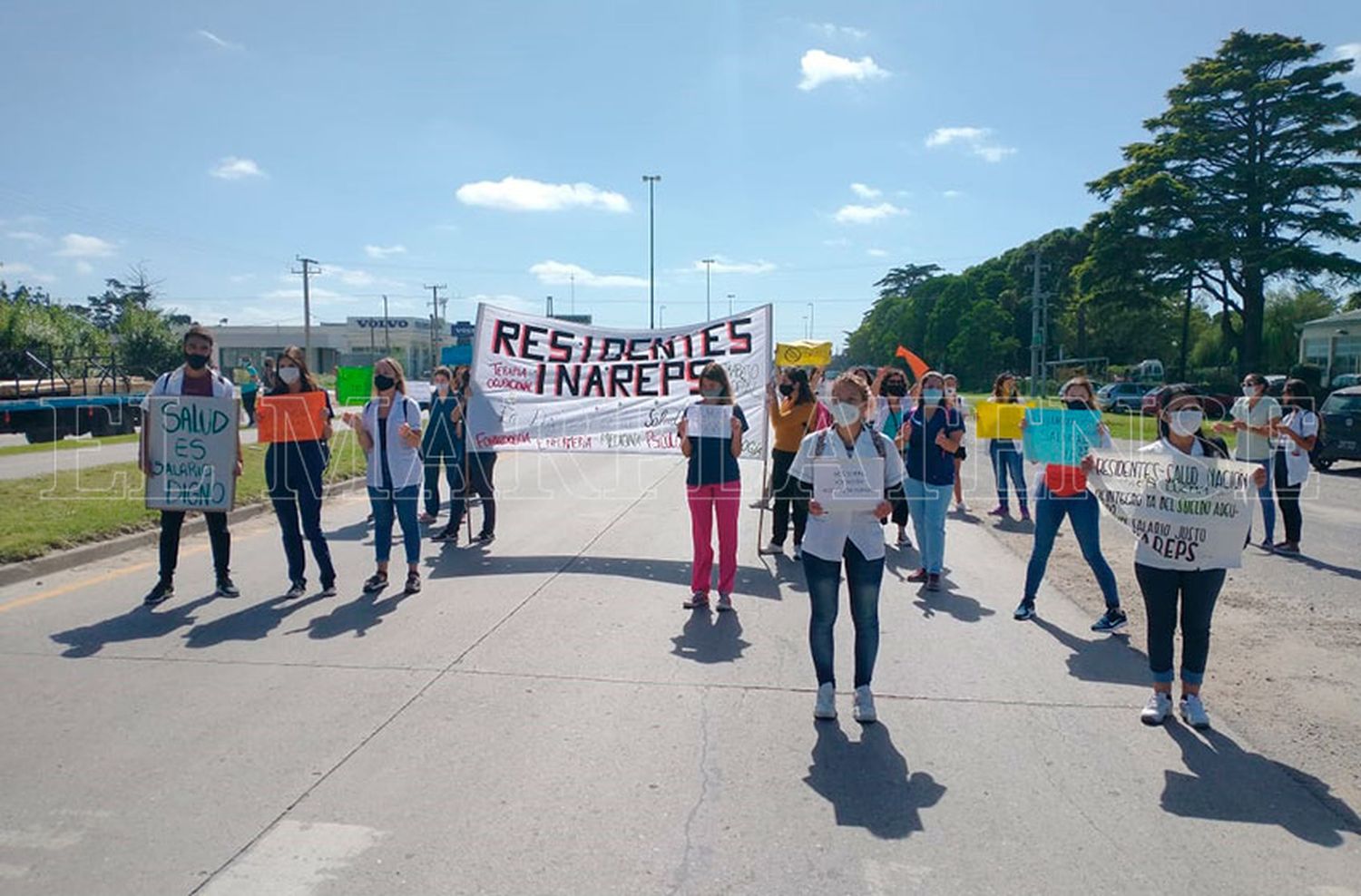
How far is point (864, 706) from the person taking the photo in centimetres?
523

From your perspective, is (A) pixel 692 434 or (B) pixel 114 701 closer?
(B) pixel 114 701

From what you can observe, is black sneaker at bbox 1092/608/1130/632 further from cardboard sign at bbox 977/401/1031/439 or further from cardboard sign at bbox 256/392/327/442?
cardboard sign at bbox 256/392/327/442

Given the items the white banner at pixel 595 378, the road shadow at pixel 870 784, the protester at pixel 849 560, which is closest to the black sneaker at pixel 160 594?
the white banner at pixel 595 378

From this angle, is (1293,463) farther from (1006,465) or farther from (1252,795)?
(1252,795)

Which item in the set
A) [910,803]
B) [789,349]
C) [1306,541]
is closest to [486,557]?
[910,803]

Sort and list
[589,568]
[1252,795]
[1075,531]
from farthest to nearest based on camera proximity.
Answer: [589,568]
[1075,531]
[1252,795]

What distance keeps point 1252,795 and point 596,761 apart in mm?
3037

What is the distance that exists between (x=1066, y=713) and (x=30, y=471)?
15.7 m

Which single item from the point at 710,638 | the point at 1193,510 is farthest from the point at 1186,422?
the point at 710,638

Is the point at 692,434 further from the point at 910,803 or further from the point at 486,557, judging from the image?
the point at 910,803

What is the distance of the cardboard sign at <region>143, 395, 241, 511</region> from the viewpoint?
7855mm

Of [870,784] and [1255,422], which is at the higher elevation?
[1255,422]

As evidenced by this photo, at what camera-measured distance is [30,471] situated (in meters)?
15.0

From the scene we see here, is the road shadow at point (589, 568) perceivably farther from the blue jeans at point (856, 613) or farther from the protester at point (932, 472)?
the blue jeans at point (856, 613)
